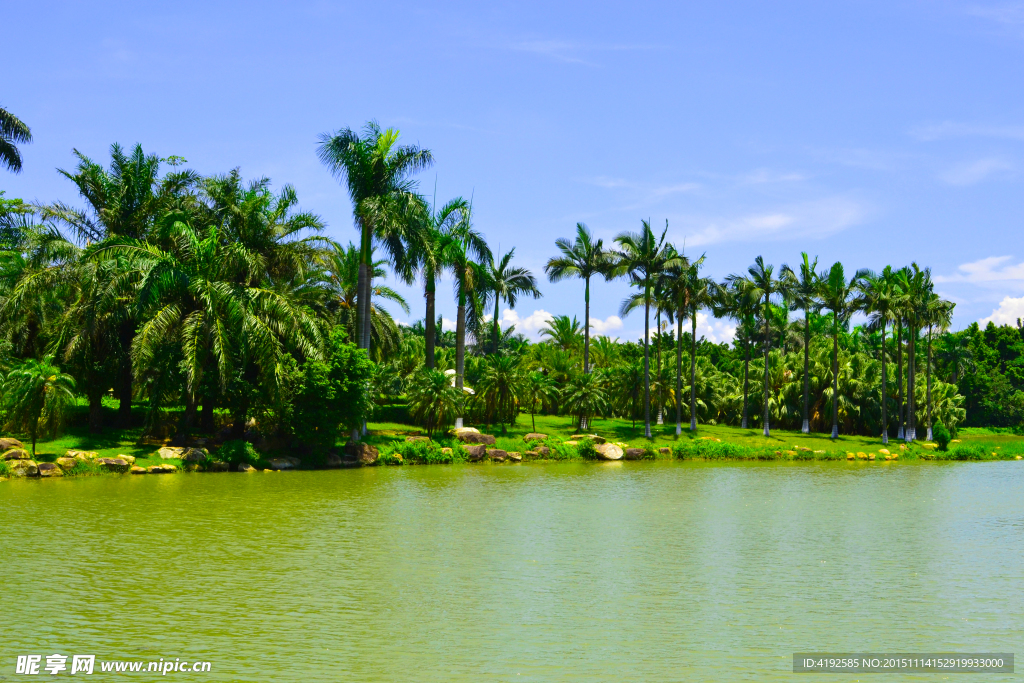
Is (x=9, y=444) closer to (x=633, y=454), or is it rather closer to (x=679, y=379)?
(x=633, y=454)

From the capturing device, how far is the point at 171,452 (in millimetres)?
35562

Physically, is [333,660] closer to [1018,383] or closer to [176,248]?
[176,248]

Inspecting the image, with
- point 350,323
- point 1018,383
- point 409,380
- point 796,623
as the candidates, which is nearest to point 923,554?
point 796,623

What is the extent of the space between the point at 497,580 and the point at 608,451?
30921 millimetres

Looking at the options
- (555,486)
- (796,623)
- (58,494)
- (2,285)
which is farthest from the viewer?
(2,285)

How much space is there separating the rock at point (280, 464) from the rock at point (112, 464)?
5844mm

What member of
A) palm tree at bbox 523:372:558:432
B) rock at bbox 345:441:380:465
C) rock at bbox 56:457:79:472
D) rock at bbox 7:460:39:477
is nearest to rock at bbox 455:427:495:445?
palm tree at bbox 523:372:558:432

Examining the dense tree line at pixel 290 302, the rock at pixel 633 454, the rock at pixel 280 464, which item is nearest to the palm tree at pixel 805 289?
the dense tree line at pixel 290 302

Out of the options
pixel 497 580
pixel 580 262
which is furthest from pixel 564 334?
pixel 497 580

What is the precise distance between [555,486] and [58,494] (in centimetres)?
1713

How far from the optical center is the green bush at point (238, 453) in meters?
35.9

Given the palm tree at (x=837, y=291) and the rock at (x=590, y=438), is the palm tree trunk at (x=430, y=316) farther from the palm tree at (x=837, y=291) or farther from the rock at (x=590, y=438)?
the palm tree at (x=837, y=291)

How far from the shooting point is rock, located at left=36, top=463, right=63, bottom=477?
3169 cm

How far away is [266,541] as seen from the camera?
64.5 ft
